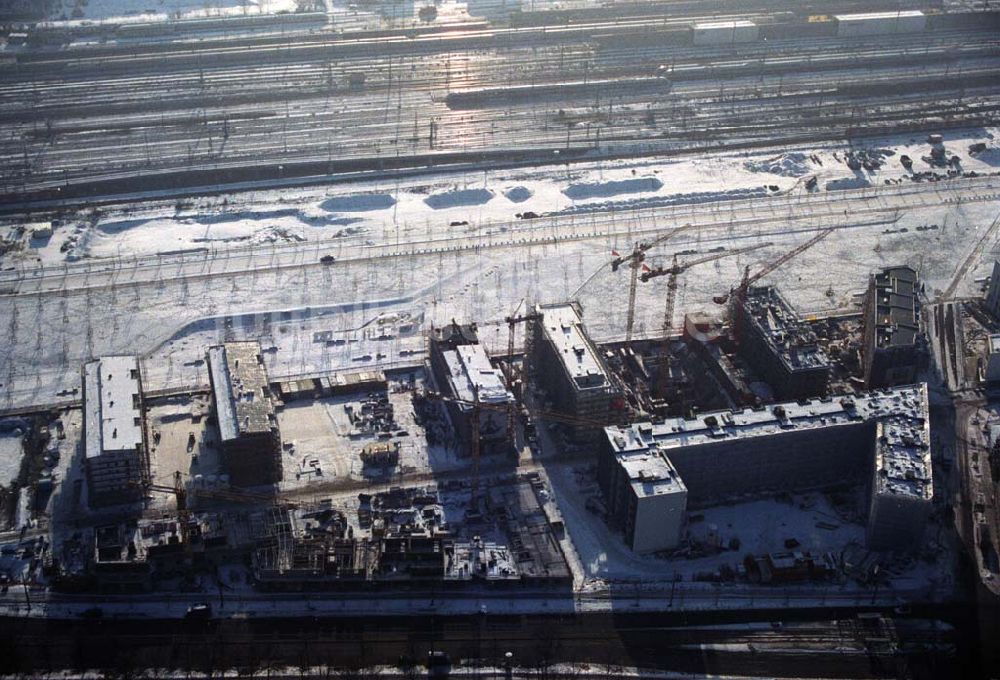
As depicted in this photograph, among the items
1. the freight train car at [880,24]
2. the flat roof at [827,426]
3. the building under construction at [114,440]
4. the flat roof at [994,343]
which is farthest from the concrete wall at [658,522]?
the freight train car at [880,24]

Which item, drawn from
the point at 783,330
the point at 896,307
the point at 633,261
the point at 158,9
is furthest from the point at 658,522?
the point at 158,9

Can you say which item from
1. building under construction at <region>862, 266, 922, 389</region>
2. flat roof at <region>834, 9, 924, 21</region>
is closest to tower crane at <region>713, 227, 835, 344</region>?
building under construction at <region>862, 266, 922, 389</region>

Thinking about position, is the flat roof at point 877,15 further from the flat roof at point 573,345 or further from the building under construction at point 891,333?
the flat roof at point 573,345

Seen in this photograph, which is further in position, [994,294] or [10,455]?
[994,294]

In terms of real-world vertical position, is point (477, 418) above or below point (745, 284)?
below

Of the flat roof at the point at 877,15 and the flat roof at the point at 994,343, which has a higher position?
the flat roof at the point at 877,15

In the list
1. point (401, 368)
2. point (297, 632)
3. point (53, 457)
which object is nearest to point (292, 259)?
point (401, 368)

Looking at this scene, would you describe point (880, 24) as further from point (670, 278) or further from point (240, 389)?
point (240, 389)
